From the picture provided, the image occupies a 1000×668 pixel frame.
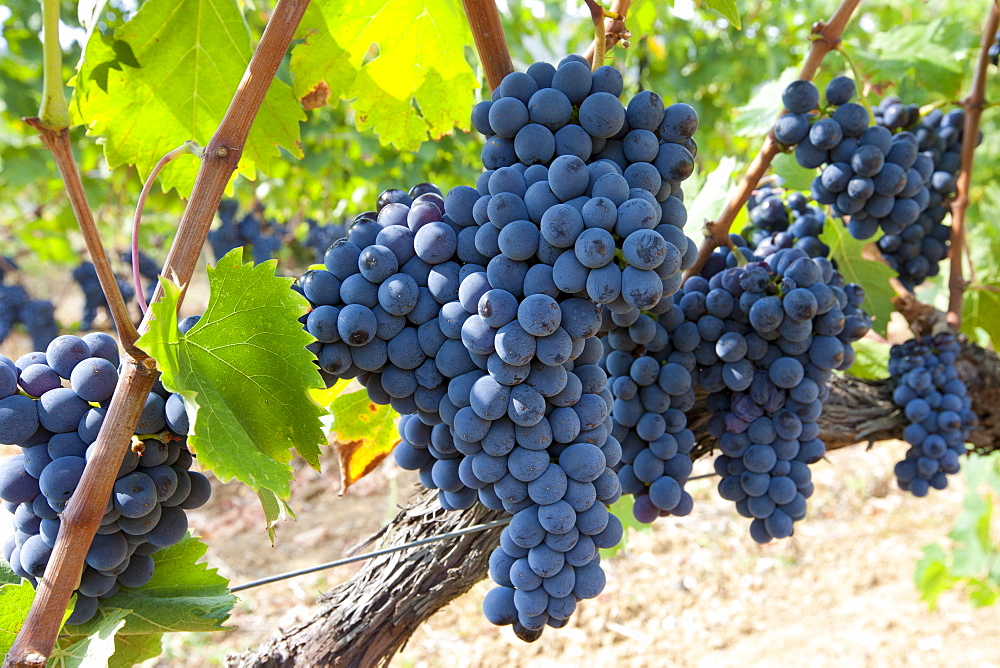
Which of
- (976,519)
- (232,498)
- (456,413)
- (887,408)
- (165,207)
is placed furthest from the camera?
(232,498)

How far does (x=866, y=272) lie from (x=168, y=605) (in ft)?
4.27

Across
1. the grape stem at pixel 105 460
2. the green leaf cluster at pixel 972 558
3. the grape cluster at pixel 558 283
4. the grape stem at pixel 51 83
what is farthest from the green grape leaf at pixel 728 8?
the green leaf cluster at pixel 972 558

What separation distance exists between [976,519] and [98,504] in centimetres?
315

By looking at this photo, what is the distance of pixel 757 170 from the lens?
46.3 inches

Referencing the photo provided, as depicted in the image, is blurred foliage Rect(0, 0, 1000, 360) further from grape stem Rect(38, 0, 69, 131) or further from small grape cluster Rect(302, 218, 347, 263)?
grape stem Rect(38, 0, 69, 131)

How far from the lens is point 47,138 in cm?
64

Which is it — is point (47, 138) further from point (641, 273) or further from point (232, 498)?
point (232, 498)

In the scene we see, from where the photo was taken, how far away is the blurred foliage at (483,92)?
1.86m

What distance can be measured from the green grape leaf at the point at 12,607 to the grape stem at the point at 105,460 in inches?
3.2

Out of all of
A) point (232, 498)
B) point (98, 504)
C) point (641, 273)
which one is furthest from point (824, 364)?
point (232, 498)

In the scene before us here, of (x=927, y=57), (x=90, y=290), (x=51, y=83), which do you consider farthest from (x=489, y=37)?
(x=90, y=290)

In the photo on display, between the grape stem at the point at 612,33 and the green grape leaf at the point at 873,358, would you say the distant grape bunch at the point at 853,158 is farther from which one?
the green grape leaf at the point at 873,358

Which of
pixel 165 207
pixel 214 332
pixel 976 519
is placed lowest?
pixel 976 519

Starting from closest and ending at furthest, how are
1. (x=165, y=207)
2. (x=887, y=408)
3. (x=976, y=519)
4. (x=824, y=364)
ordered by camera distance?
(x=824, y=364), (x=887, y=408), (x=976, y=519), (x=165, y=207)
